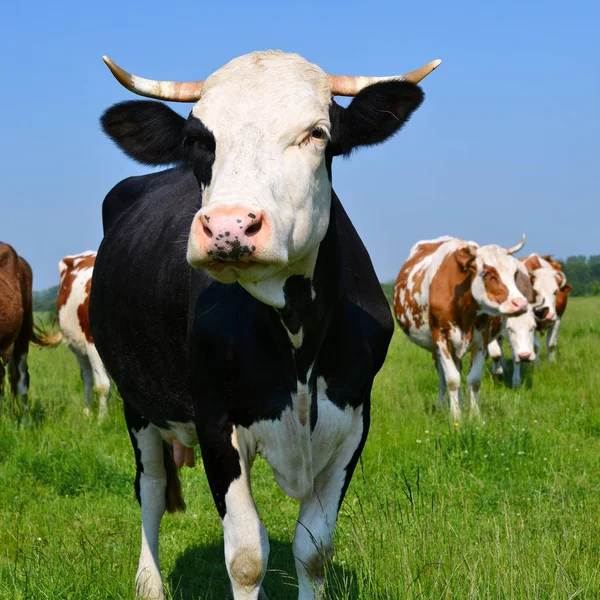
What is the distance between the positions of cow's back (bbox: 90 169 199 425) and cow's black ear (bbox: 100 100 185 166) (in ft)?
1.21

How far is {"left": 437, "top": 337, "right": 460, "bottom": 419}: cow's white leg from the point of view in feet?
32.0

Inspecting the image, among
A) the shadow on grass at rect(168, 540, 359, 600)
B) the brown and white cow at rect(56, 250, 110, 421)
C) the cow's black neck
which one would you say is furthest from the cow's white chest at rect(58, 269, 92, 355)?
the cow's black neck

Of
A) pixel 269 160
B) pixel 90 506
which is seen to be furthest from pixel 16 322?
pixel 269 160

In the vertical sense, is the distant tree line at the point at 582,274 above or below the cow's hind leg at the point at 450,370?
below

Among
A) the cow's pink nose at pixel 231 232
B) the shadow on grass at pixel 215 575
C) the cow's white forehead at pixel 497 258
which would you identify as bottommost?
the shadow on grass at pixel 215 575

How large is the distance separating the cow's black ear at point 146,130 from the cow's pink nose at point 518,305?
6.65m

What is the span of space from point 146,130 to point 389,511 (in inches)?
80.1

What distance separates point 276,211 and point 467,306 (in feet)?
26.3

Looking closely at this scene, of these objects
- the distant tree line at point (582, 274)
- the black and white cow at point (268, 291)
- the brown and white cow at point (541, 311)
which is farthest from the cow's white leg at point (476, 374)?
the distant tree line at point (582, 274)

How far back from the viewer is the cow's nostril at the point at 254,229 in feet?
8.81

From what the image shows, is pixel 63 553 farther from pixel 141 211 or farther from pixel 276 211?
pixel 276 211

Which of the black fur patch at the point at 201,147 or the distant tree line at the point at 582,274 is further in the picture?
the distant tree line at the point at 582,274

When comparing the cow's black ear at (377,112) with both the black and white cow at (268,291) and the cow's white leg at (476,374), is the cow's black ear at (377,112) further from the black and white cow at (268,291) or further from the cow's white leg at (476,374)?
the cow's white leg at (476,374)

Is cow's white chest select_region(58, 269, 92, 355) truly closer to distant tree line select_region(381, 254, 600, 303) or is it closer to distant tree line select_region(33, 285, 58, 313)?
distant tree line select_region(33, 285, 58, 313)
